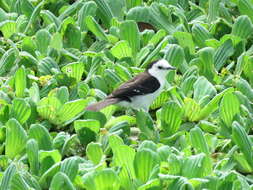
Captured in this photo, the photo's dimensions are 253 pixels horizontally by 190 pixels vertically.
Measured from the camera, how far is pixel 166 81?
20.7ft

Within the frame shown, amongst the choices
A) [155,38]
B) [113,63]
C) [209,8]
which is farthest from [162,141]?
[209,8]

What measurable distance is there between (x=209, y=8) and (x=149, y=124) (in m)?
1.95

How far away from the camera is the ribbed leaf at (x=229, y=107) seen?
18.4 feet

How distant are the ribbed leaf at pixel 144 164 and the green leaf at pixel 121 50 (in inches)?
71.7

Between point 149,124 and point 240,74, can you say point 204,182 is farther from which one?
point 240,74

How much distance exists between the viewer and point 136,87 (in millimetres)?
6020

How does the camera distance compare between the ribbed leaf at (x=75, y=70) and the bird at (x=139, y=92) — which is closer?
the bird at (x=139, y=92)

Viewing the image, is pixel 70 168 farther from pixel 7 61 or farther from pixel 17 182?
pixel 7 61

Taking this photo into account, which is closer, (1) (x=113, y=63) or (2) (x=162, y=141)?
(2) (x=162, y=141)

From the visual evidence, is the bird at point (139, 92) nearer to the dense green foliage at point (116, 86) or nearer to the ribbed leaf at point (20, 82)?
the dense green foliage at point (116, 86)

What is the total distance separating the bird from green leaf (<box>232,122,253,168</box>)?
90 centimetres

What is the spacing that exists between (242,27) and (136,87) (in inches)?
51.9

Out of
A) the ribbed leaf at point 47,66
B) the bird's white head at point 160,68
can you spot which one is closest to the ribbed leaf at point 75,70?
the ribbed leaf at point 47,66

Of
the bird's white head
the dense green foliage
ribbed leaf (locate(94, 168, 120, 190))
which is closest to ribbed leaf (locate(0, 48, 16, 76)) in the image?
the dense green foliage
